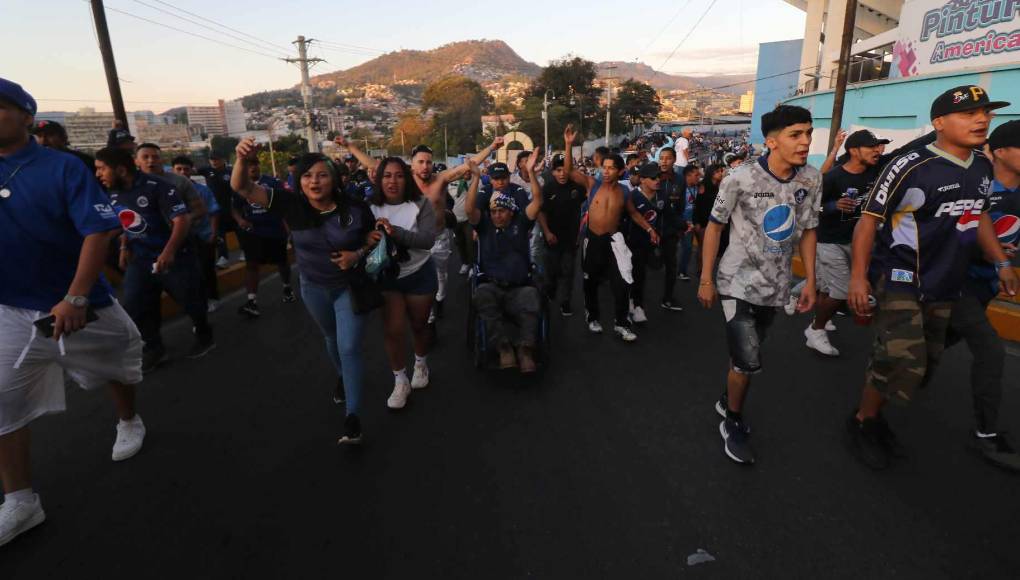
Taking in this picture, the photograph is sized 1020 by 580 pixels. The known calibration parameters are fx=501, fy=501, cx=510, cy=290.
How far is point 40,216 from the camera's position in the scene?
250 cm

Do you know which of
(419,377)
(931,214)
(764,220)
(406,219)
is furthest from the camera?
(419,377)

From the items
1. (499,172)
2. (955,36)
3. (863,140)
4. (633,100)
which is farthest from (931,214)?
(633,100)

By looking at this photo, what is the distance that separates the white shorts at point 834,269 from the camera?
4520 mm

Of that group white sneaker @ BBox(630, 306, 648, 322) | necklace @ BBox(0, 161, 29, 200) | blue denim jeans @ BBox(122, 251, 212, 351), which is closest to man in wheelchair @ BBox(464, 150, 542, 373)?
white sneaker @ BBox(630, 306, 648, 322)

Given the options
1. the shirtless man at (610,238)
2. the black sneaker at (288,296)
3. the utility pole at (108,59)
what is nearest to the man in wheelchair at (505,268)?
the shirtless man at (610,238)

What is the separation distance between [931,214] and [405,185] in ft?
10.6

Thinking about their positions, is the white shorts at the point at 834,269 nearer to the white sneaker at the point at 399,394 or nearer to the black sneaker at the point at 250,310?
the white sneaker at the point at 399,394

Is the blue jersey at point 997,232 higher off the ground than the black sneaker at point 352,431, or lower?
higher

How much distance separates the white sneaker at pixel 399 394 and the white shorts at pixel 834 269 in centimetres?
375

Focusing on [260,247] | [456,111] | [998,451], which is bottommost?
[998,451]

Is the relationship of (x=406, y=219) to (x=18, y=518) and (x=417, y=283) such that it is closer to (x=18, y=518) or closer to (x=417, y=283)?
(x=417, y=283)

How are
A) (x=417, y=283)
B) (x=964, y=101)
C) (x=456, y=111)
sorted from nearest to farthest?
(x=964, y=101)
(x=417, y=283)
(x=456, y=111)

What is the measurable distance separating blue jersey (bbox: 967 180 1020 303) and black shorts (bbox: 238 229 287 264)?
6.71m

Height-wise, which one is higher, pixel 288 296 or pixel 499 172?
pixel 499 172
